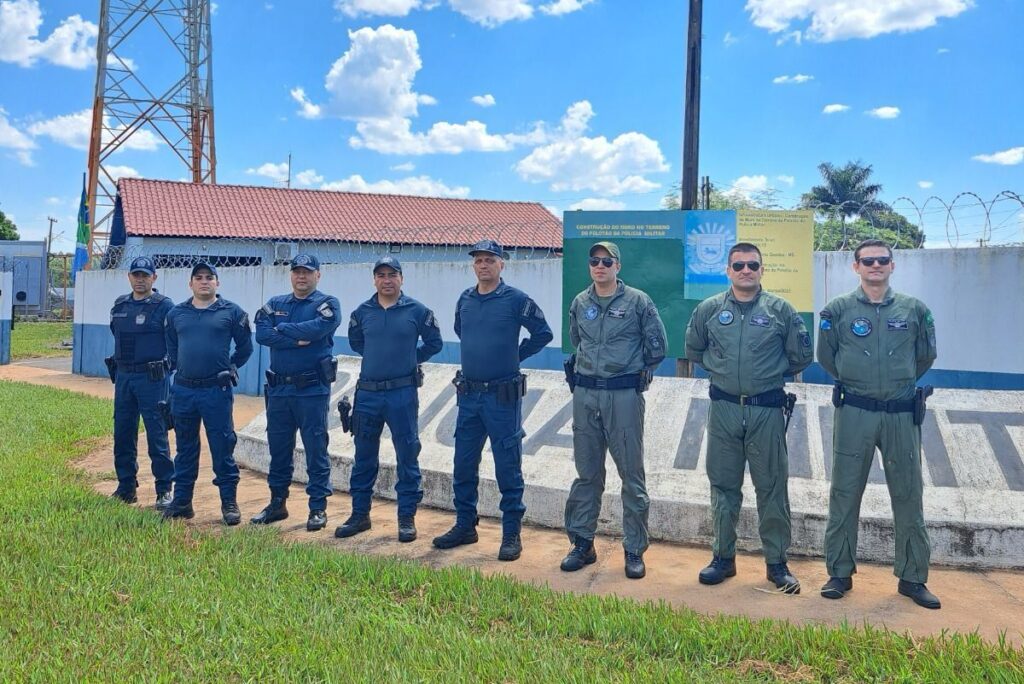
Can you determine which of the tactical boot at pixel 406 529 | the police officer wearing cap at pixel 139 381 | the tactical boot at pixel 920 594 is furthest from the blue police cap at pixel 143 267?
the tactical boot at pixel 920 594

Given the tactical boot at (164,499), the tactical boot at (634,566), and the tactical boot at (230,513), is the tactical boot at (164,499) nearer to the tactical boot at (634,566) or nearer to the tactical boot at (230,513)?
the tactical boot at (230,513)

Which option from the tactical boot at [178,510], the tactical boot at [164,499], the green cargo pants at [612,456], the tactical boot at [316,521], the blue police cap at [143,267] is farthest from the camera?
the blue police cap at [143,267]

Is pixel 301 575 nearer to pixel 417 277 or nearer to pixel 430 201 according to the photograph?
pixel 417 277

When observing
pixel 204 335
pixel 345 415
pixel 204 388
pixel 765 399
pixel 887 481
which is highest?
pixel 204 335

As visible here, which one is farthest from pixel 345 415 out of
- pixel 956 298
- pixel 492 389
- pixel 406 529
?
pixel 956 298

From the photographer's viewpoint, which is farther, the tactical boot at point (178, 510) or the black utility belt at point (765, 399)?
the tactical boot at point (178, 510)

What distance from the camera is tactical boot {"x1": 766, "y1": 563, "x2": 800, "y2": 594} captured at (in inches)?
155

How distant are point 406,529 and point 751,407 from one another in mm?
2189

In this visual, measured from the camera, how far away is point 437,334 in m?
5.15

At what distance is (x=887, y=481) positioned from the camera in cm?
395

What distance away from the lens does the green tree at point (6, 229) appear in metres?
43.5

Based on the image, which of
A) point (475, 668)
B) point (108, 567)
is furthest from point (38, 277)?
point (475, 668)

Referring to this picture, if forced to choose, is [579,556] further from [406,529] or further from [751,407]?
[751,407]

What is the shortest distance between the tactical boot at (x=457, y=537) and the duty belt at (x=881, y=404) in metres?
2.27
